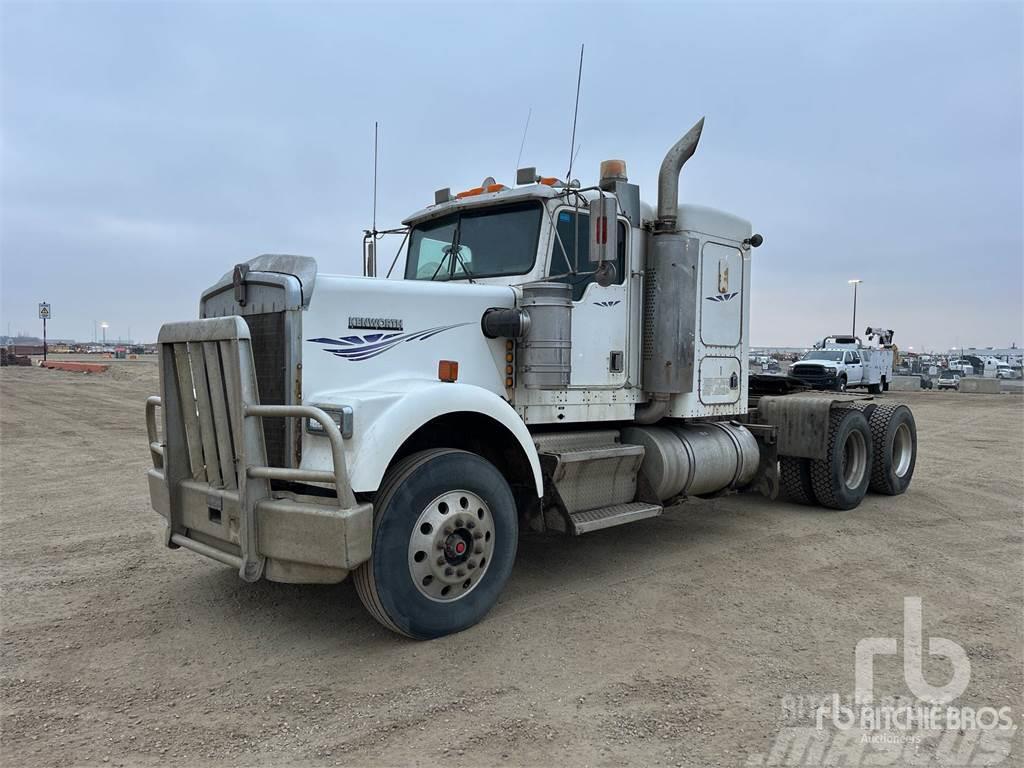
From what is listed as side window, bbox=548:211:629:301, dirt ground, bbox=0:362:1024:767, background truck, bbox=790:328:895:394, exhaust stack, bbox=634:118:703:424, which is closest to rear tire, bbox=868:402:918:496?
dirt ground, bbox=0:362:1024:767

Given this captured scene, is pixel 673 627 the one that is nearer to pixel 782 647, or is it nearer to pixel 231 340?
pixel 782 647

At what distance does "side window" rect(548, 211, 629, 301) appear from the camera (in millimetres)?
5164

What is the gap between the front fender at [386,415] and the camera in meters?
3.62

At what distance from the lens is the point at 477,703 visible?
3309mm

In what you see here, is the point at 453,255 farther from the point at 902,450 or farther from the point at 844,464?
the point at 902,450

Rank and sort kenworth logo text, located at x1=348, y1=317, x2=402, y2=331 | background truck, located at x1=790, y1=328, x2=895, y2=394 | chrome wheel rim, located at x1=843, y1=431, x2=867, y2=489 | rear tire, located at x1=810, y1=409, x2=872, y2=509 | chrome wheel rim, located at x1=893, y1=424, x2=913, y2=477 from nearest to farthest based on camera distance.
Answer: kenworth logo text, located at x1=348, y1=317, x2=402, y2=331
rear tire, located at x1=810, y1=409, x2=872, y2=509
chrome wheel rim, located at x1=843, y1=431, x2=867, y2=489
chrome wheel rim, located at x1=893, y1=424, x2=913, y2=477
background truck, located at x1=790, y1=328, x2=895, y2=394

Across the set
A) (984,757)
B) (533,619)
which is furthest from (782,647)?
(533,619)

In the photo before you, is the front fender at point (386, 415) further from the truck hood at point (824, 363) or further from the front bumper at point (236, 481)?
the truck hood at point (824, 363)

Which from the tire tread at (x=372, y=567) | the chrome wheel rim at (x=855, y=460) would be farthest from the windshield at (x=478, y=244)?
the chrome wheel rim at (x=855, y=460)

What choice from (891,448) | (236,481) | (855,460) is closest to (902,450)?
(891,448)

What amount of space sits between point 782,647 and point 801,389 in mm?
5543

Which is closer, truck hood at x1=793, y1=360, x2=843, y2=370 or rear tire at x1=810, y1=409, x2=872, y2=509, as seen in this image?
rear tire at x1=810, y1=409, x2=872, y2=509

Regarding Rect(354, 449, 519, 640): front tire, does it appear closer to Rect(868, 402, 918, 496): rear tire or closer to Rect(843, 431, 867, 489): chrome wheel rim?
Rect(843, 431, 867, 489): chrome wheel rim

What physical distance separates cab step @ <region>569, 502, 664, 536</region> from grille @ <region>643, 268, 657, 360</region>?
1251 millimetres
